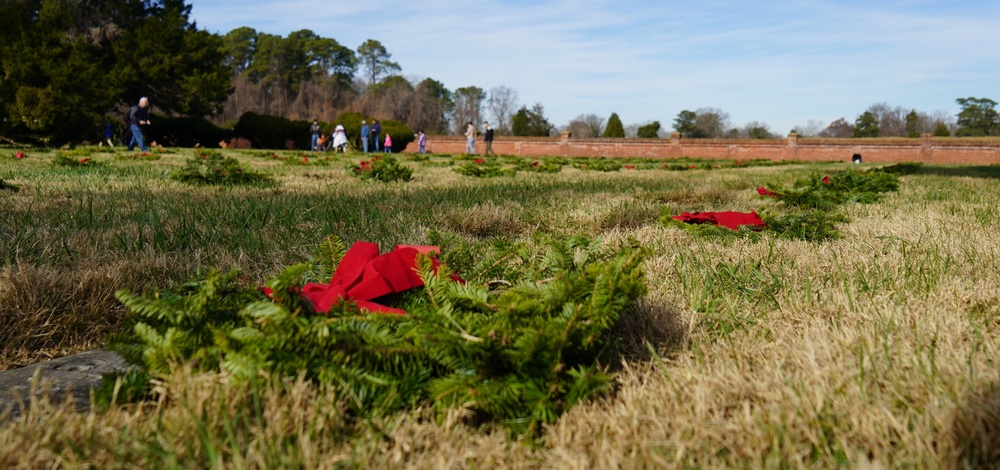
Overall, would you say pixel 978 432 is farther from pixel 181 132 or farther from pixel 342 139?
pixel 181 132

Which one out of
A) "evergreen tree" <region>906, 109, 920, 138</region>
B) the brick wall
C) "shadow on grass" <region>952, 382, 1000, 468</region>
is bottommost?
"shadow on grass" <region>952, 382, 1000, 468</region>

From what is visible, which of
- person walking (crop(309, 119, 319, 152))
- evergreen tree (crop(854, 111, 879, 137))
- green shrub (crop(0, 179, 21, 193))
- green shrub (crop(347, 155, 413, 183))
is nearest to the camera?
green shrub (crop(0, 179, 21, 193))

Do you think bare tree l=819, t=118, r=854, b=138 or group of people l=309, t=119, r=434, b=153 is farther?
bare tree l=819, t=118, r=854, b=138

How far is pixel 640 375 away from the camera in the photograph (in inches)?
63.1

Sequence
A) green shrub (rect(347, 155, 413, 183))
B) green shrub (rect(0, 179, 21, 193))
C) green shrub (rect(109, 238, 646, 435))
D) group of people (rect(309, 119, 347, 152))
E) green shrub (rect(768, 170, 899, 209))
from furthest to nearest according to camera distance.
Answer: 1. group of people (rect(309, 119, 347, 152))
2. green shrub (rect(347, 155, 413, 183))
3. green shrub (rect(768, 170, 899, 209))
4. green shrub (rect(0, 179, 21, 193))
5. green shrub (rect(109, 238, 646, 435))

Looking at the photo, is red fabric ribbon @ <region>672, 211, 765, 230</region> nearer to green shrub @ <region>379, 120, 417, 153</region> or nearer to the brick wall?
the brick wall

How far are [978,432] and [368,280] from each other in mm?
1322

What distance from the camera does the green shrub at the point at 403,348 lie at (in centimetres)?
137

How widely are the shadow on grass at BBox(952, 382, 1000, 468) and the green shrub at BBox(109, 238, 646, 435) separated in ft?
1.98

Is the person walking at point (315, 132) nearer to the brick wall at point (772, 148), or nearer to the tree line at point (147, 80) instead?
the tree line at point (147, 80)

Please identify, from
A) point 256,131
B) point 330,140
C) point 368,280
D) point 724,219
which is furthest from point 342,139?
point 368,280

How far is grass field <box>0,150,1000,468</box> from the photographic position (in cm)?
117

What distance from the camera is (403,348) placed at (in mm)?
1416

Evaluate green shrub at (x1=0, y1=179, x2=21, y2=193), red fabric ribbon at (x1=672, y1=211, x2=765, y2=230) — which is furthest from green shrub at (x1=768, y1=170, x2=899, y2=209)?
green shrub at (x1=0, y1=179, x2=21, y2=193)
